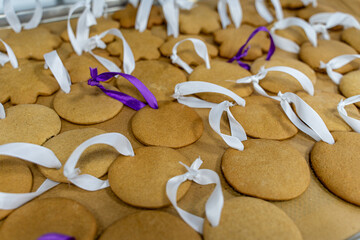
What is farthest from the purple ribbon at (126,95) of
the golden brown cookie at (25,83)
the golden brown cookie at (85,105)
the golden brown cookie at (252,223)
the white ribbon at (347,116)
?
the white ribbon at (347,116)

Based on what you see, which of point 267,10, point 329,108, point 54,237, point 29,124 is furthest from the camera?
point 267,10

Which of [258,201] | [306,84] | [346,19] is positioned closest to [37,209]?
[258,201]

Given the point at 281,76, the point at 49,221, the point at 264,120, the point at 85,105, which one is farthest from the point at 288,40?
the point at 49,221

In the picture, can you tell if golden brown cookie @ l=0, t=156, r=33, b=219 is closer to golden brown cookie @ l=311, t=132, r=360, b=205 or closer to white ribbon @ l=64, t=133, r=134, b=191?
white ribbon @ l=64, t=133, r=134, b=191

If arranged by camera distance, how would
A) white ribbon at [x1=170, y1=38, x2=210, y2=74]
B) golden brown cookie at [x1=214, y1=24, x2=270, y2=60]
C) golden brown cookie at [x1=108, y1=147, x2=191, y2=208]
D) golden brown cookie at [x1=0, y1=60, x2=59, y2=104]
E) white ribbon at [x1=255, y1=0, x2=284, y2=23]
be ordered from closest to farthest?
golden brown cookie at [x1=108, y1=147, x2=191, y2=208]
golden brown cookie at [x1=0, y1=60, x2=59, y2=104]
white ribbon at [x1=170, y1=38, x2=210, y2=74]
golden brown cookie at [x1=214, y1=24, x2=270, y2=60]
white ribbon at [x1=255, y1=0, x2=284, y2=23]

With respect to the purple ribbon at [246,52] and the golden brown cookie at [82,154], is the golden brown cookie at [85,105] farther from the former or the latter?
the purple ribbon at [246,52]

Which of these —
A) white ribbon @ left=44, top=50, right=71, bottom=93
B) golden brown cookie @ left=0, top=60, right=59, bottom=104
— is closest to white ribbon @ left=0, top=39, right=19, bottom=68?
golden brown cookie @ left=0, top=60, right=59, bottom=104

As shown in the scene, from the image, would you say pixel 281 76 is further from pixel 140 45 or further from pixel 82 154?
pixel 82 154

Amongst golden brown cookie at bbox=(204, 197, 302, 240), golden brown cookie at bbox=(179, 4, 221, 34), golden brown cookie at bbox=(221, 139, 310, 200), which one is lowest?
golden brown cookie at bbox=(204, 197, 302, 240)
